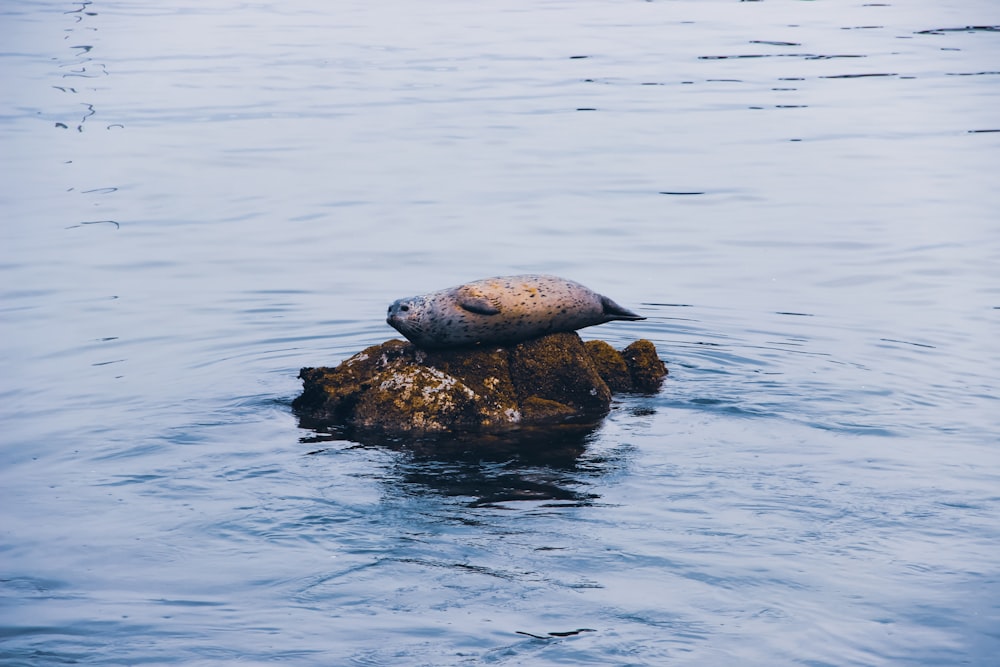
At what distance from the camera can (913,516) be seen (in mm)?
7988

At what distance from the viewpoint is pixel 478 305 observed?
379 inches

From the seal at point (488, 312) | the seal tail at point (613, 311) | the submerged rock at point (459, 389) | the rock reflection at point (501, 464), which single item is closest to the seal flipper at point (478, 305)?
the seal at point (488, 312)

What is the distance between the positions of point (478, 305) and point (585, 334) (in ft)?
9.67

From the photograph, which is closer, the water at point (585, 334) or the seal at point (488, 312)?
the water at point (585, 334)

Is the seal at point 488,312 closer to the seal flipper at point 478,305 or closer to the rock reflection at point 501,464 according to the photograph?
the seal flipper at point 478,305

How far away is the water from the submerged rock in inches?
12.5

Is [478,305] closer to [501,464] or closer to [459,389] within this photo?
[459,389]

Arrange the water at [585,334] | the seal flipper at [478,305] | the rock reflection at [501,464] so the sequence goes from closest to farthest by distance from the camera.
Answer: the water at [585,334]
the rock reflection at [501,464]
the seal flipper at [478,305]

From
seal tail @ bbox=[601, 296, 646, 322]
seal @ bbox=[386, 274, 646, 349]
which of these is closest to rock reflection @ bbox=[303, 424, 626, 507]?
seal @ bbox=[386, 274, 646, 349]

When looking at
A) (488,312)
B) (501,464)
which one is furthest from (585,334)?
(501,464)

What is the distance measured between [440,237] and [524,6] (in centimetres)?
2810

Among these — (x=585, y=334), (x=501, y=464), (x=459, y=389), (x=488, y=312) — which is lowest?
(x=501, y=464)

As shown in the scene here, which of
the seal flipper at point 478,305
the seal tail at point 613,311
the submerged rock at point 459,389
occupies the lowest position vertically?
the submerged rock at point 459,389

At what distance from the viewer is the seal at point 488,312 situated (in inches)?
383
